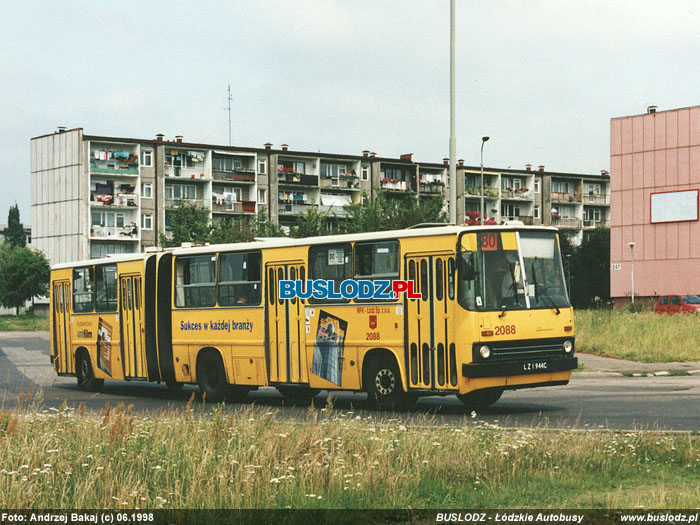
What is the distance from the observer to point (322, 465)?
9125mm

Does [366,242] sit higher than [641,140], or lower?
lower

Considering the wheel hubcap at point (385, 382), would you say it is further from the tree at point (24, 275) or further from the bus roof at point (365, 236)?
the tree at point (24, 275)

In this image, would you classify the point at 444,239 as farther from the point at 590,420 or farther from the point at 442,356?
the point at 590,420

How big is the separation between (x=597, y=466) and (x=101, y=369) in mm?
16393

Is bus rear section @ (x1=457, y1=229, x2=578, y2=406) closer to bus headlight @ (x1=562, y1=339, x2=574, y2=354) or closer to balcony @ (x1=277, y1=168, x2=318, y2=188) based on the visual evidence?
bus headlight @ (x1=562, y1=339, x2=574, y2=354)

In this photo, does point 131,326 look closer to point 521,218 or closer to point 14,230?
point 521,218

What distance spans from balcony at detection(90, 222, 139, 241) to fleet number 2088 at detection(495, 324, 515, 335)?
82577mm

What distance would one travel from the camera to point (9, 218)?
151000 millimetres

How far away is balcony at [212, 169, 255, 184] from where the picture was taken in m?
101

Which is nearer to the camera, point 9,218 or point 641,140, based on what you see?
point 641,140

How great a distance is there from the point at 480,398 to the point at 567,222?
4276 inches

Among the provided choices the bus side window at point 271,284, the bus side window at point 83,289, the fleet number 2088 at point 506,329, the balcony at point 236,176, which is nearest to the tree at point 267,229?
Result: the balcony at point 236,176

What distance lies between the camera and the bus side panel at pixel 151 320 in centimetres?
2188

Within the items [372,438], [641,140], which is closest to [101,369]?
[372,438]
